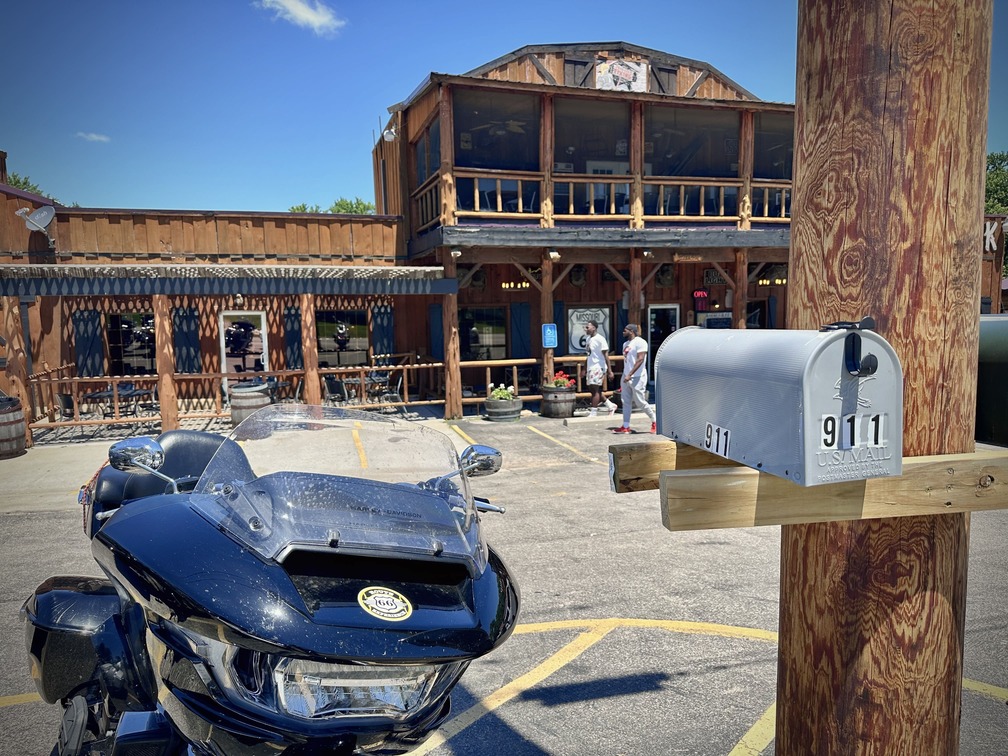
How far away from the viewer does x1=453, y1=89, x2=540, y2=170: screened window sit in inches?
559

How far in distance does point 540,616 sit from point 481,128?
13985 millimetres

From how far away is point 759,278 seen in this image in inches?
723

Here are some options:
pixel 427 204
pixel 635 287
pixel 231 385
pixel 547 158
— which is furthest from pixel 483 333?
pixel 231 385

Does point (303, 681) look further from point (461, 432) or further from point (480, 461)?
point (461, 432)

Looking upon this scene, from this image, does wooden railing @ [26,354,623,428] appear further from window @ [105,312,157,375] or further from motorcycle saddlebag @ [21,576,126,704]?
motorcycle saddlebag @ [21,576,126,704]

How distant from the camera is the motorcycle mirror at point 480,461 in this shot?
109 inches

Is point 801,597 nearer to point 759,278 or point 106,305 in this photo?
point 106,305

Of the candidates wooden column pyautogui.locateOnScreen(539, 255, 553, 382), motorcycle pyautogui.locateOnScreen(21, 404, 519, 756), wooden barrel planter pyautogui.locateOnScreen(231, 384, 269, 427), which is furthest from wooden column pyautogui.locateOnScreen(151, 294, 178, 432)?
motorcycle pyautogui.locateOnScreen(21, 404, 519, 756)

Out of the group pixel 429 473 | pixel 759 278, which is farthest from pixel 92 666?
pixel 759 278

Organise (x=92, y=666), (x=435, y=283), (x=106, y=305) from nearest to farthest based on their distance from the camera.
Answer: (x=92, y=666) < (x=435, y=283) < (x=106, y=305)

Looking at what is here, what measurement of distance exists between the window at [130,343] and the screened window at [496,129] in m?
8.74

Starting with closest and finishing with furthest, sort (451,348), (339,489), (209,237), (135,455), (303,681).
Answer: (303,681), (339,489), (135,455), (451,348), (209,237)

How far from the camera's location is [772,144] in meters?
18.2

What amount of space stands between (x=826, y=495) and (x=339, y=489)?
143cm
